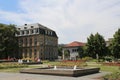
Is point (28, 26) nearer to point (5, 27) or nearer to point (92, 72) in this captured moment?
point (5, 27)

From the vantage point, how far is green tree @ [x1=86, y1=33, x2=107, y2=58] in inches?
2603

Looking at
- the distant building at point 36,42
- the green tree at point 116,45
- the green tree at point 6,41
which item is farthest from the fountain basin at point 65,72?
the distant building at point 36,42

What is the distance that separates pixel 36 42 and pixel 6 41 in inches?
504

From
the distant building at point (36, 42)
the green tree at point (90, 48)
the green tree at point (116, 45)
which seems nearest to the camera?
the green tree at point (116, 45)

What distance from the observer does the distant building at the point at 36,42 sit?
87688 millimetres

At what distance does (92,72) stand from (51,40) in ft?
220

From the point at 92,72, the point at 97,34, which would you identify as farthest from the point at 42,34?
the point at 92,72

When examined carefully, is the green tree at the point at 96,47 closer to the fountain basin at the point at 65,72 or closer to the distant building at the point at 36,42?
the distant building at the point at 36,42

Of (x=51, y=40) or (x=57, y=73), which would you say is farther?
(x=51, y=40)

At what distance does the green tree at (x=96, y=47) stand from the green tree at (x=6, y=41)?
26.3 meters

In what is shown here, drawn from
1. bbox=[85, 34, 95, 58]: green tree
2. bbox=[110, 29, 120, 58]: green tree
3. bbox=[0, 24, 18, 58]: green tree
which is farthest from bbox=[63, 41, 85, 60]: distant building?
bbox=[110, 29, 120, 58]: green tree

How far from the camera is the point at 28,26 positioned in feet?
302

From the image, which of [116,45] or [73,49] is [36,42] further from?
[116,45]

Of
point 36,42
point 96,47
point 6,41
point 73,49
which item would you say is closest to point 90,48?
point 96,47
